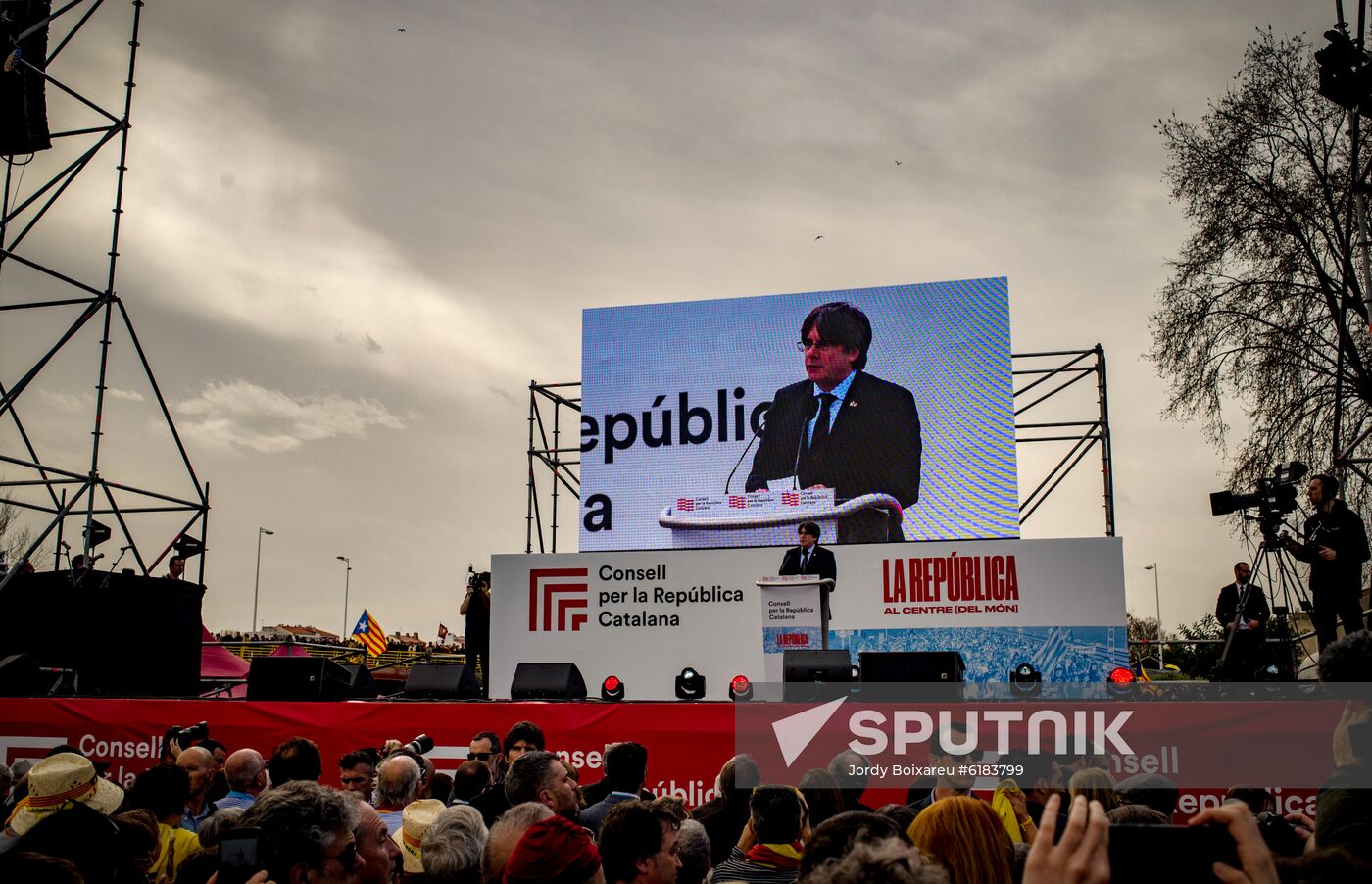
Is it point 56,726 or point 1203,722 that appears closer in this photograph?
point 1203,722

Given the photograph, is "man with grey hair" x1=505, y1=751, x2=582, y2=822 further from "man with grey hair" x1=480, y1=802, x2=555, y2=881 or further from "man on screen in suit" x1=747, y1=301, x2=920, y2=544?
"man on screen in suit" x1=747, y1=301, x2=920, y2=544

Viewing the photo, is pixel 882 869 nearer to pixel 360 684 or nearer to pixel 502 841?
pixel 502 841

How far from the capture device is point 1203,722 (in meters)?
8.62

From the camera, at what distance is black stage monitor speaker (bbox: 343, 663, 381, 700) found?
1144 cm

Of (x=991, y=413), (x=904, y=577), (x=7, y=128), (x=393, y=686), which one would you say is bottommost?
(x=393, y=686)

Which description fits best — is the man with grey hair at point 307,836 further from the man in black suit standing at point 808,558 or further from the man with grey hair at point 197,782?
the man in black suit standing at point 808,558

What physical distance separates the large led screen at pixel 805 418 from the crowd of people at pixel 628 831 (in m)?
12.2

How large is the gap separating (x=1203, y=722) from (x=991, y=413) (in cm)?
1031

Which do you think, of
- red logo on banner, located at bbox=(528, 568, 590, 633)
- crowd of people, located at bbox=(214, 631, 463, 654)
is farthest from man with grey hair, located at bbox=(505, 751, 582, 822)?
crowd of people, located at bbox=(214, 631, 463, 654)

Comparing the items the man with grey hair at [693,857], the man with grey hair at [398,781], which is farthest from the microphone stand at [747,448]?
the man with grey hair at [693,857]

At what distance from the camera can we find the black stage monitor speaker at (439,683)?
1070 centimetres

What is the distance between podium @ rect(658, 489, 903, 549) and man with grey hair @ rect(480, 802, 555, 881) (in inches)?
572

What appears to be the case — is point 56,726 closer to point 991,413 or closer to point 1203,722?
point 1203,722

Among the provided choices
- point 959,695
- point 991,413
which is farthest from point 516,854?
point 991,413
